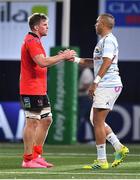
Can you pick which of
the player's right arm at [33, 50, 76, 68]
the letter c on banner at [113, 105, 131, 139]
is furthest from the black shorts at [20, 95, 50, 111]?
the letter c on banner at [113, 105, 131, 139]

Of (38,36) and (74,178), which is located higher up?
(38,36)

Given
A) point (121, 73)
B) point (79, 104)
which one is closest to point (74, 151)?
point (79, 104)

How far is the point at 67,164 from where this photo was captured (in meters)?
12.0

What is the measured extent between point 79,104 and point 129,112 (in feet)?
3.33

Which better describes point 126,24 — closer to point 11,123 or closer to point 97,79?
point 11,123

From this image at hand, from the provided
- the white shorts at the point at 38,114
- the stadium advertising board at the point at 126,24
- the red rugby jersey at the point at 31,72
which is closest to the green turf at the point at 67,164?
the white shorts at the point at 38,114

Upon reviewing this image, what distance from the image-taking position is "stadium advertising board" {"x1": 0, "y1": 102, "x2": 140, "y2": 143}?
18.2 m

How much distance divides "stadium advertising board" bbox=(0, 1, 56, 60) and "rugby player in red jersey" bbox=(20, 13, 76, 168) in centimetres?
737

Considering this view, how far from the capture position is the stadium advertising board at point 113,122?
18.2 meters

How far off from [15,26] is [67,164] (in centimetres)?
778

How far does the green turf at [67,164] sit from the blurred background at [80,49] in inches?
67.7

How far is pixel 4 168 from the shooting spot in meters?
11.3

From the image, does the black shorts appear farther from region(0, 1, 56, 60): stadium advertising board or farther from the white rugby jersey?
region(0, 1, 56, 60): stadium advertising board

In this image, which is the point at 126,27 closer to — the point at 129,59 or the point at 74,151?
the point at 129,59
